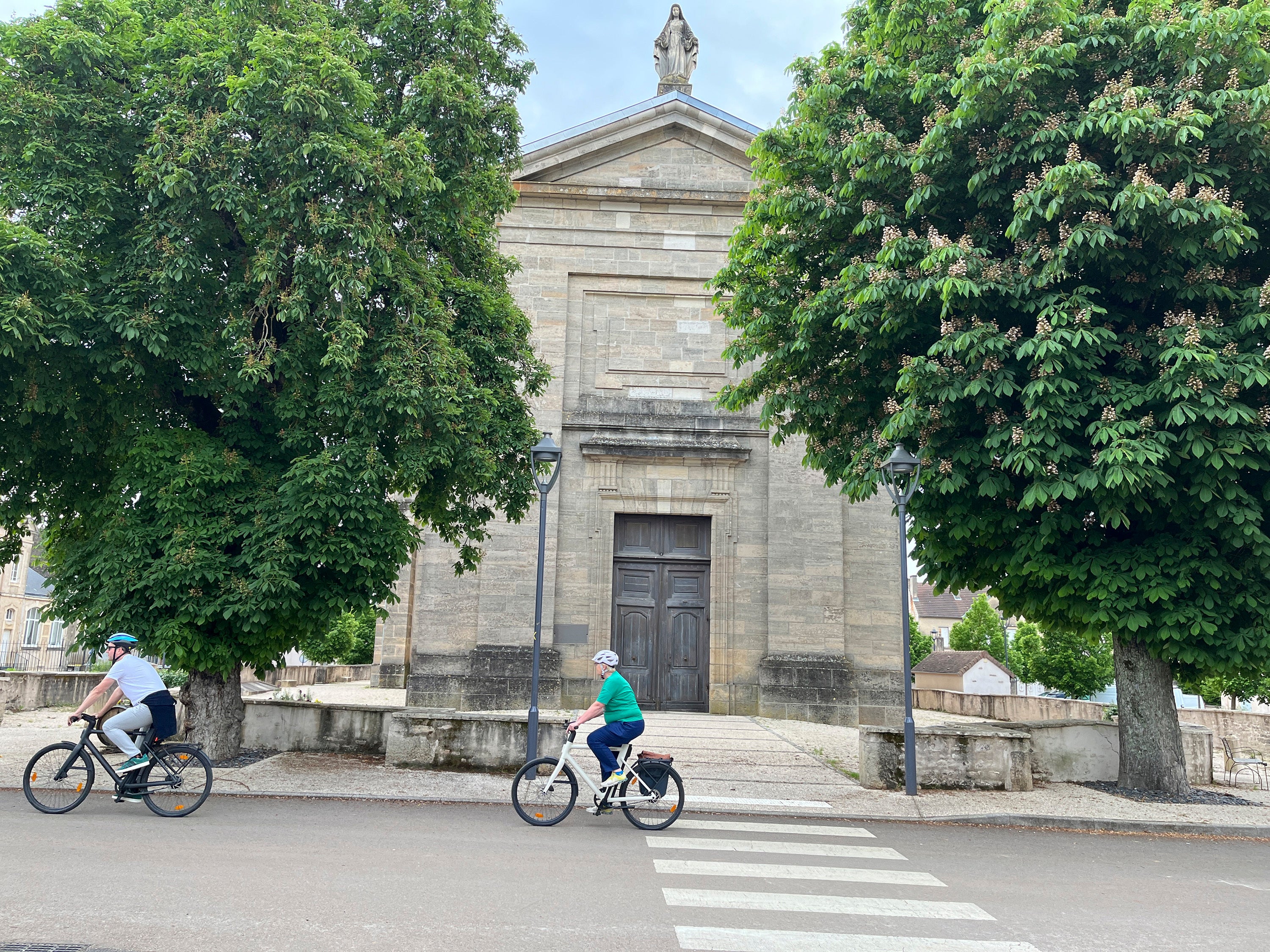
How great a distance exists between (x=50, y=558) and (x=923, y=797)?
11605mm

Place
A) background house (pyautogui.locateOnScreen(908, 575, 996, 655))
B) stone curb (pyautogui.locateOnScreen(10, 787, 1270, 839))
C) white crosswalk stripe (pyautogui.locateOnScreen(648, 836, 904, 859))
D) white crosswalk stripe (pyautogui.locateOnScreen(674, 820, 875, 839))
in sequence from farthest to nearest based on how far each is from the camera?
background house (pyautogui.locateOnScreen(908, 575, 996, 655)), stone curb (pyautogui.locateOnScreen(10, 787, 1270, 839)), white crosswalk stripe (pyautogui.locateOnScreen(674, 820, 875, 839)), white crosswalk stripe (pyautogui.locateOnScreen(648, 836, 904, 859))

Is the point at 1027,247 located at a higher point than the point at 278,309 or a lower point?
higher

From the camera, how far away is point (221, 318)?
1080 centimetres

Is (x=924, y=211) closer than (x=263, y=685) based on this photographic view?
Yes

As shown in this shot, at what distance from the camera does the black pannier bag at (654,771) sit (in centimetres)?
852

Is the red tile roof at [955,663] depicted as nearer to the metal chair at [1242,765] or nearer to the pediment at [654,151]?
the metal chair at [1242,765]

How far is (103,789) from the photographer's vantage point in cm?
992

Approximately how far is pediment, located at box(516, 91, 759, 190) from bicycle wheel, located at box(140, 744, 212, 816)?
16218 millimetres

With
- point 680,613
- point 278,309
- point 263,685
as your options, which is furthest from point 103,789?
point 263,685

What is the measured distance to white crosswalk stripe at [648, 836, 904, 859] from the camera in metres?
7.98

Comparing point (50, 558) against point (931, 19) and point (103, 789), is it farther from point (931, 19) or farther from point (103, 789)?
point (931, 19)

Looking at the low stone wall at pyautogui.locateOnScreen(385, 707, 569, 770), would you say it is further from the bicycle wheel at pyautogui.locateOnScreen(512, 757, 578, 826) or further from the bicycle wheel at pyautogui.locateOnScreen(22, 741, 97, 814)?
the bicycle wheel at pyautogui.locateOnScreen(22, 741, 97, 814)

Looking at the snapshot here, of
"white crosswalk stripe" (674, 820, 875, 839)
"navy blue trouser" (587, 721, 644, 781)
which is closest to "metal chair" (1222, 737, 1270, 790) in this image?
"white crosswalk stripe" (674, 820, 875, 839)

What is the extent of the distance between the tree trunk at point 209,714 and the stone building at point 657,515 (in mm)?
7652
